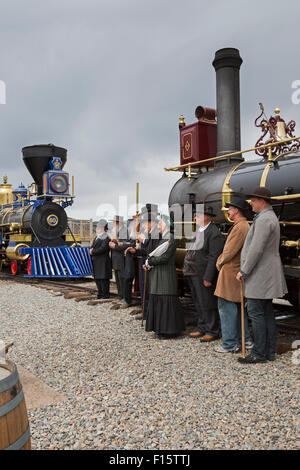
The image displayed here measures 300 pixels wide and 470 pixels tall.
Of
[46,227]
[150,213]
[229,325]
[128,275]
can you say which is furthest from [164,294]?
[46,227]

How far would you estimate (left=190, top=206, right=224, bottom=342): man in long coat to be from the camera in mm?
5004

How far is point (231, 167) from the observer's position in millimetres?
6395

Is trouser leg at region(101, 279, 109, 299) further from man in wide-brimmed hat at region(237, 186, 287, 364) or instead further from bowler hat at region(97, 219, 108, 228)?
man in wide-brimmed hat at region(237, 186, 287, 364)

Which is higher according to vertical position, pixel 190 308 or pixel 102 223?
pixel 102 223

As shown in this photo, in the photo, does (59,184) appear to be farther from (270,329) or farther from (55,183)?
→ (270,329)

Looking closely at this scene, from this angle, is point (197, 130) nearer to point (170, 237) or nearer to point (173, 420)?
point (170, 237)

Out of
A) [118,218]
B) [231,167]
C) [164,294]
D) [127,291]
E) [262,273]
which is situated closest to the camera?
[262,273]

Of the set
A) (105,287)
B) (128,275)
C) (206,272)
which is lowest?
(105,287)

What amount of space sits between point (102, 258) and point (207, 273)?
12.7 ft

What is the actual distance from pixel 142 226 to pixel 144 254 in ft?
1.96

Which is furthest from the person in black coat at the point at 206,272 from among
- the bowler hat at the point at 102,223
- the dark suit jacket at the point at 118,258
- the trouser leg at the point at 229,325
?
the bowler hat at the point at 102,223

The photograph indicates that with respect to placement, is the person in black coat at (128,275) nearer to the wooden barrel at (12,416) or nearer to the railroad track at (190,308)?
the railroad track at (190,308)

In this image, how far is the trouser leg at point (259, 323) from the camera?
4.23 m
